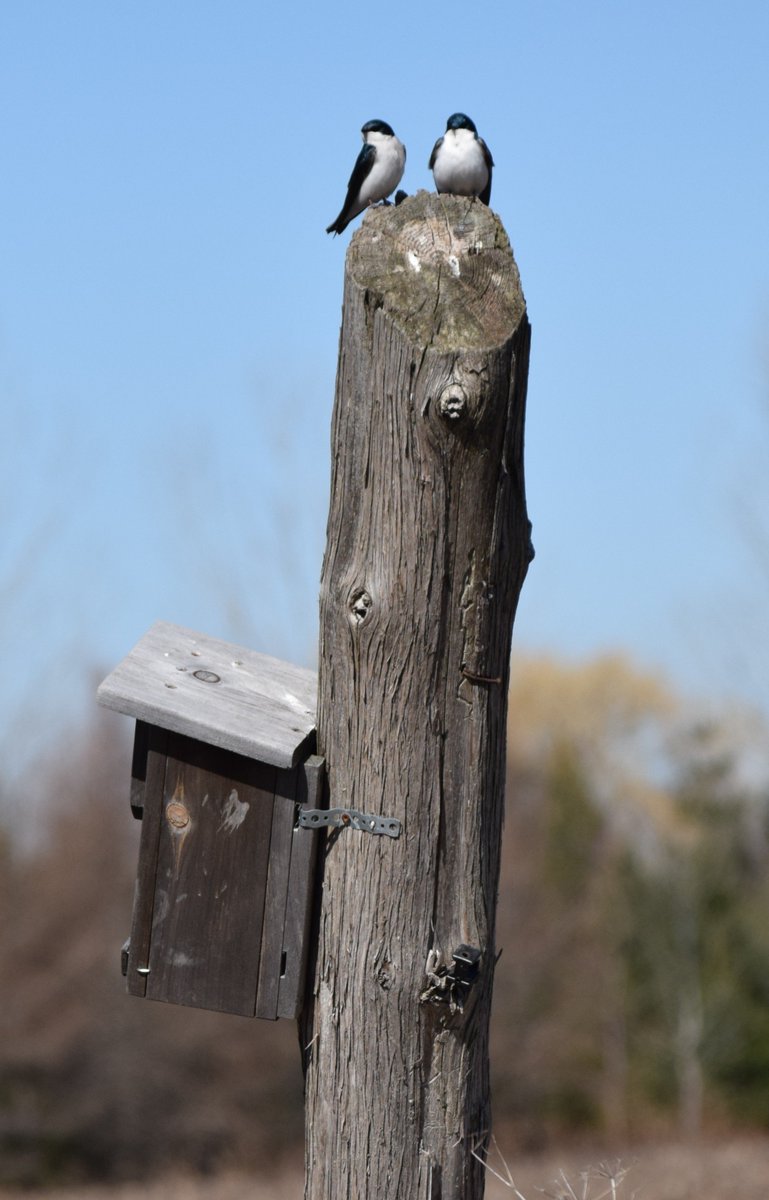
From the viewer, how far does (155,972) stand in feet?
10.9

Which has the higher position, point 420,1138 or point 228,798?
point 228,798

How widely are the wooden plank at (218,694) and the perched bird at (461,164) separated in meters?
1.72

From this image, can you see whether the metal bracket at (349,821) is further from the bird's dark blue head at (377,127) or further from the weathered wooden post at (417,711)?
the bird's dark blue head at (377,127)

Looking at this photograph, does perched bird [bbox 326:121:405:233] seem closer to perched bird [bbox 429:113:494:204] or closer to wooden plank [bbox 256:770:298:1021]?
perched bird [bbox 429:113:494:204]

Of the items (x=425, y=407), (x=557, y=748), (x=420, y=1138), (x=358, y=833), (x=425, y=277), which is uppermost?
(x=425, y=277)

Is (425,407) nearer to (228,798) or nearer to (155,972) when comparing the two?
(228,798)

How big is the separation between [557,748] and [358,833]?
27.3 meters

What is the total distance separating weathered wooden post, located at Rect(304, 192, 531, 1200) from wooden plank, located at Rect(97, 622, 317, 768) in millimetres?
170

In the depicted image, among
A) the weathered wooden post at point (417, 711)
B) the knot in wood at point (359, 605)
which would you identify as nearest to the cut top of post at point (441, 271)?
the weathered wooden post at point (417, 711)

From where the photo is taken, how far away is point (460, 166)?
423 centimetres

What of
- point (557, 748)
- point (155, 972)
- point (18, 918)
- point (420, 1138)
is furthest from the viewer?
point (557, 748)

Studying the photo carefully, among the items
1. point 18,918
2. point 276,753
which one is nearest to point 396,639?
point 276,753

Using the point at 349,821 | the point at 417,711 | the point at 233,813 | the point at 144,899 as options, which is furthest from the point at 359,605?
the point at 144,899

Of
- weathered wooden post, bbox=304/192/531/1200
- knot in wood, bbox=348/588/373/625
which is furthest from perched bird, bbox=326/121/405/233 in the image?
knot in wood, bbox=348/588/373/625
